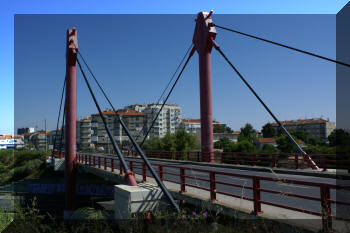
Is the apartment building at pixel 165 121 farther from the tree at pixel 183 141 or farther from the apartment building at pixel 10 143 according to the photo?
the tree at pixel 183 141

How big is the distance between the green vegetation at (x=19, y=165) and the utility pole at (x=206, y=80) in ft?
142

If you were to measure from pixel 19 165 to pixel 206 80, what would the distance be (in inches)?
2406

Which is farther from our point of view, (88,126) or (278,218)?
(88,126)

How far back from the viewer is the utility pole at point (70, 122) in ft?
Answer: 74.8

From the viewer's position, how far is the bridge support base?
27.3 ft

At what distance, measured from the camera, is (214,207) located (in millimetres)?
7633

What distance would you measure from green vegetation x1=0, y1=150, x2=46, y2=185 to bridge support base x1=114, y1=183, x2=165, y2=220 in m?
51.7

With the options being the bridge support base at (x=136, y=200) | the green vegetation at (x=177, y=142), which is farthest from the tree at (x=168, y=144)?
the bridge support base at (x=136, y=200)

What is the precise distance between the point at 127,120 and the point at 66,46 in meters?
133

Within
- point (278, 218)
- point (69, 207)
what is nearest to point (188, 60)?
point (69, 207)

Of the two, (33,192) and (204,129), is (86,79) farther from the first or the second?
(33,192)

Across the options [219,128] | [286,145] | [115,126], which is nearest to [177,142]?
[286,145]

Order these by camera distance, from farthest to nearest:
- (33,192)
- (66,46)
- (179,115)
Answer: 1. (179,115)
2. (33,192)
3. (66,46)

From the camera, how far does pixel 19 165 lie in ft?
230
